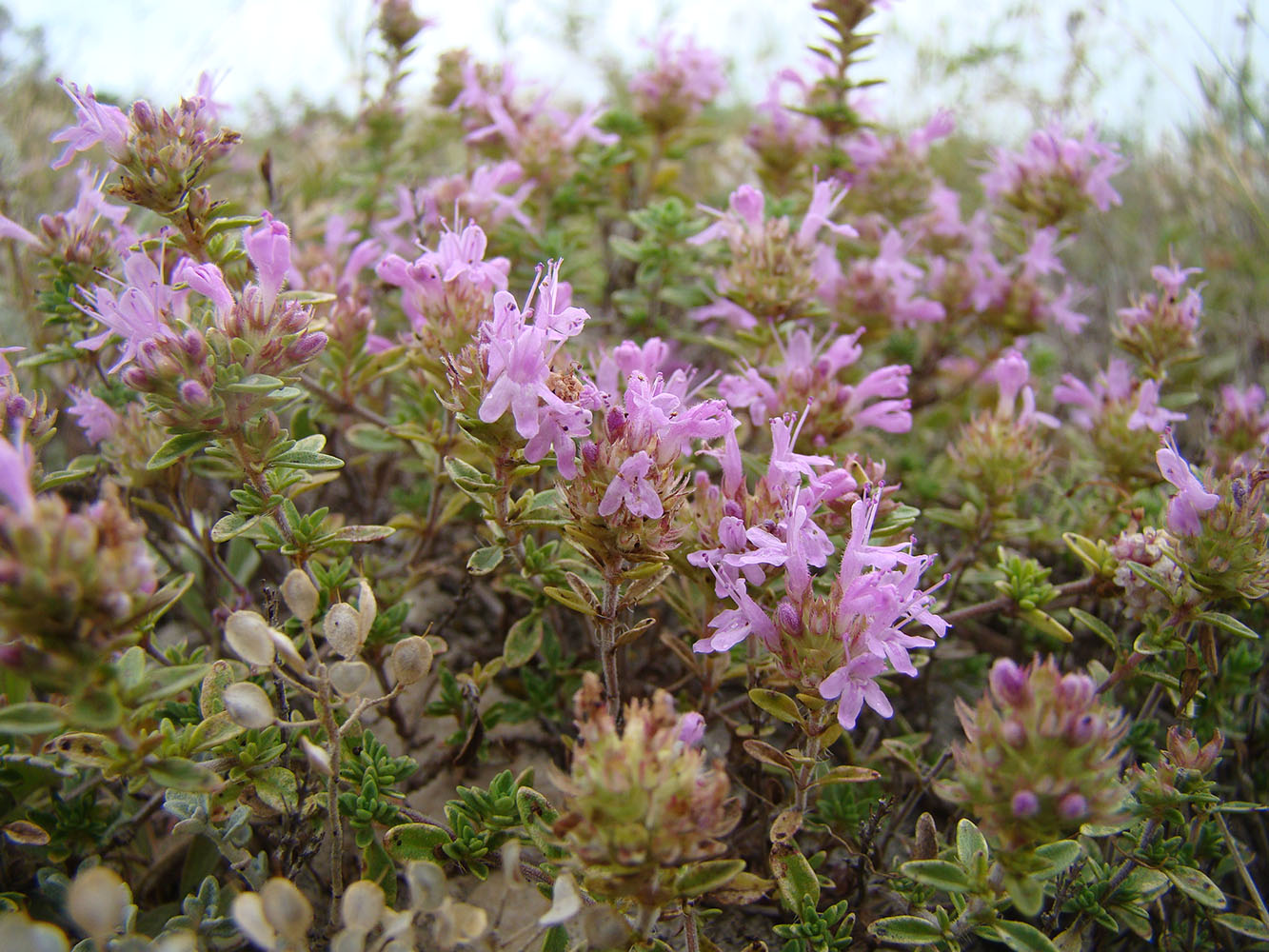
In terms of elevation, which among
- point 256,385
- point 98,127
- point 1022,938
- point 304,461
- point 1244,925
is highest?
point 98,127

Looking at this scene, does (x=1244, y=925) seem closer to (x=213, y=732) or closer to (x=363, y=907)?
(x=363, y=907)

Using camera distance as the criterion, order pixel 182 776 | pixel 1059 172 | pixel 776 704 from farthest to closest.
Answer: pixel 1059 172 → pixel 776 704 → pixel 182 776

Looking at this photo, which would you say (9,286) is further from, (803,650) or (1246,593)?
(1246,593)

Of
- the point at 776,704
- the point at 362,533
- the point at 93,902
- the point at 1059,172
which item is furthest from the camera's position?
the point at 1059,172

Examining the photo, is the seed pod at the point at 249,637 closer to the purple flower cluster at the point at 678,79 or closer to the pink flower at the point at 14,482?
the pink flower at the point at 14,482

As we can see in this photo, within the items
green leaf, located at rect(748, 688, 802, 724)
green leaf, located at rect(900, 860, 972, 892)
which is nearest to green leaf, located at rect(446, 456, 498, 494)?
green leaf, located at rect(748, 688, 802, 724)

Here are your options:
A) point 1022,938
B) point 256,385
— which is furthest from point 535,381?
point 1022,938
